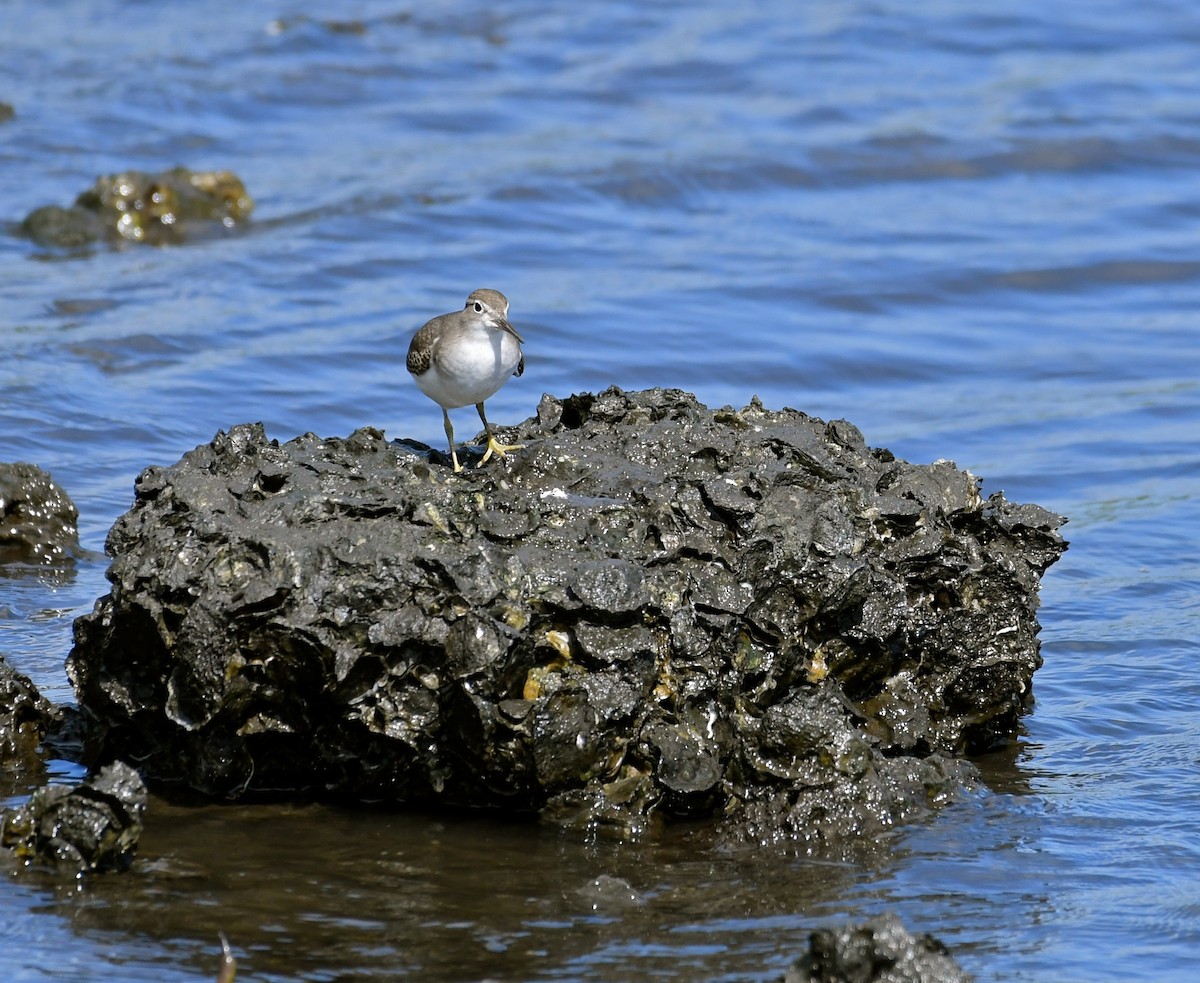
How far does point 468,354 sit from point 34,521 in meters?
2.86

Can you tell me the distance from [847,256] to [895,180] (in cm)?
281

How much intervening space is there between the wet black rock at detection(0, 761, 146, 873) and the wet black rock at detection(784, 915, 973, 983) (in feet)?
6.78

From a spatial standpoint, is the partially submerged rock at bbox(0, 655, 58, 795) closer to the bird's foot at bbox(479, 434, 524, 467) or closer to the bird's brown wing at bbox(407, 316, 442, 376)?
the bird's foot at bbox(479, 434, 524, 467)

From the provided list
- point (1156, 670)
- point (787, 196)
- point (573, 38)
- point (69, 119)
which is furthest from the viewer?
point (573, 38)

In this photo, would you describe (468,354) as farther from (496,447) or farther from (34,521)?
(34,521)

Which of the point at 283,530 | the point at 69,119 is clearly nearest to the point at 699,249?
the point at 69,119

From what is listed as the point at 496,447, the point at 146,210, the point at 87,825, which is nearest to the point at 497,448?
the point at 496,447

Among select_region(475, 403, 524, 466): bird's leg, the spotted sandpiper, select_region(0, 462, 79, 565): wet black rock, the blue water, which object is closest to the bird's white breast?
the spotted sandpiper

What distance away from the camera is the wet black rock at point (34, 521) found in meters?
7.79

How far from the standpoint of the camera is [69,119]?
712 inches

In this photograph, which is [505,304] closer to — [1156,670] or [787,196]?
[1156,670]

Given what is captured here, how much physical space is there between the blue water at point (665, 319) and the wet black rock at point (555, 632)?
0.70 feet

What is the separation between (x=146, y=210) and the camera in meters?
14.6

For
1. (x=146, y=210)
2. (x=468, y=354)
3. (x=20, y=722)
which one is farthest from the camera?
(x=146, y=210)
